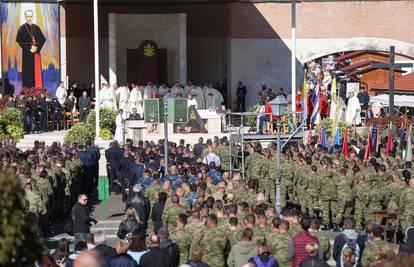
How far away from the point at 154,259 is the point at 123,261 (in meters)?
0.60

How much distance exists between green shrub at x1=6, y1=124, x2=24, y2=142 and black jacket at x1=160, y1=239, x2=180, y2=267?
748 inches

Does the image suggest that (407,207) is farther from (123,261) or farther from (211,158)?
(123,261)

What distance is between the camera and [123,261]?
14344mm

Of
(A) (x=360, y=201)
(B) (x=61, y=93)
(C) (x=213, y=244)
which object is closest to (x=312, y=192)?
(A) (x=360, y=201)

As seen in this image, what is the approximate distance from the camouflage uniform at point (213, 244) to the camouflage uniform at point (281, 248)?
0.77 metres

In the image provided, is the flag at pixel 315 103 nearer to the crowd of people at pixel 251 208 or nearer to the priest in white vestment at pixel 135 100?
the crowd of people at pixel 251 208

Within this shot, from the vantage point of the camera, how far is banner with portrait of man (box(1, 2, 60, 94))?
41875 millimetres

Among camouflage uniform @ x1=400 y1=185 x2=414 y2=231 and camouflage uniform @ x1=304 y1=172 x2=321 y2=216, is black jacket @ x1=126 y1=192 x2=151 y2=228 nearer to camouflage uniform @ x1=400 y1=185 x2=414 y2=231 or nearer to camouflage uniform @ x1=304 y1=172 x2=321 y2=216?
camouflage uniform @ x1=304 y1=172 x2=321 y2=216

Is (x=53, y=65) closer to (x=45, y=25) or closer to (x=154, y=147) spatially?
(x=45, y=25)

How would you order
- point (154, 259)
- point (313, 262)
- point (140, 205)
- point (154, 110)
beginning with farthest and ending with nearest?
point (154, 110) < point (140, 205) < point (154, 259) < point (313, 262)

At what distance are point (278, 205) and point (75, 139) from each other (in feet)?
41.5

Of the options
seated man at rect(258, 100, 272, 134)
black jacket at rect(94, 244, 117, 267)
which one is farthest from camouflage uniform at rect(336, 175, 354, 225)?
seated man at rect(258, 100, 272, 134)

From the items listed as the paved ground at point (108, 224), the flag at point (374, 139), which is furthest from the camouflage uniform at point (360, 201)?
the flag at point (374, 139)

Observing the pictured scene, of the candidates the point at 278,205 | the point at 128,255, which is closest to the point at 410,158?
the point at 278,205
